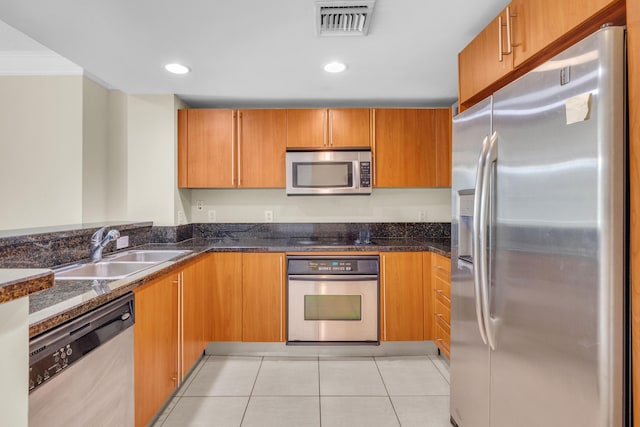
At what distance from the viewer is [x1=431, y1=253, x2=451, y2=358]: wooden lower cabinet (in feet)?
7.70

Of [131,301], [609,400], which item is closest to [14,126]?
[131,301]

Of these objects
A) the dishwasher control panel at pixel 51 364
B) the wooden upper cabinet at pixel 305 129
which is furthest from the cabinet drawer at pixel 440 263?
the dishwasher control panel at pixel 51 364

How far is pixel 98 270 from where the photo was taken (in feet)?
6.57

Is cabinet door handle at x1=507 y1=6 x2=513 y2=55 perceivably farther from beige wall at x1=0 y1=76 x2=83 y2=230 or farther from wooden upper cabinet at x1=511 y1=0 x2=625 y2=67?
beige wall at x1=0 y1=76 x2=83 y2=230

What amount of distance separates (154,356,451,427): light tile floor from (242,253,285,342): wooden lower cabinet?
21 centimetres

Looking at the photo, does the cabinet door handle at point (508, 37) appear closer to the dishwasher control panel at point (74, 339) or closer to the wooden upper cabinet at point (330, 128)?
the wooden upper cabinet at point (330, 128)

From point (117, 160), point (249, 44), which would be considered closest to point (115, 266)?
point (117, 160)

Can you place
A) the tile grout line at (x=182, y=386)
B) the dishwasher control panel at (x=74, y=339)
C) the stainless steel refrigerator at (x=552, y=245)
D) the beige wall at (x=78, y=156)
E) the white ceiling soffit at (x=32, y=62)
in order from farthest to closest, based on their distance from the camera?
1. the beige wall at (x=78, y=156)
2. the white ceiling soffit at (x=32, y=62)
3. the tile grout line at (x=182, y=386)
4. the dishwasher control panel at (x=74, y=339)
5. the stainless steel refrigerator at (x=552, y=245)

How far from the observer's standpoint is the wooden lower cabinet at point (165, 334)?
5.20 feet

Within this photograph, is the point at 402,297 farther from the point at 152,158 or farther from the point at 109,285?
the point at 152,158

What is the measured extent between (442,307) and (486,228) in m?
1.34

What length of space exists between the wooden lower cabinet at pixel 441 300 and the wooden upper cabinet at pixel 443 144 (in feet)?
2.59

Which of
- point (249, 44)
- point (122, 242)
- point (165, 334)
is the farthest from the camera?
point (122, 242)

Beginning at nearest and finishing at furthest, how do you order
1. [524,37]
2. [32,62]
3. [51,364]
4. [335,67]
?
[51,364], [524,37], [335,67], [32,62]
